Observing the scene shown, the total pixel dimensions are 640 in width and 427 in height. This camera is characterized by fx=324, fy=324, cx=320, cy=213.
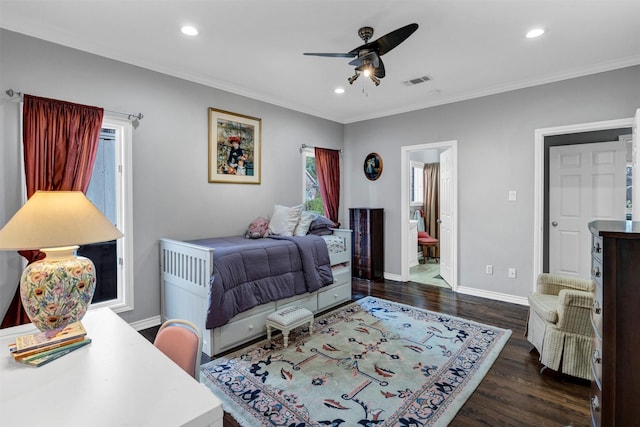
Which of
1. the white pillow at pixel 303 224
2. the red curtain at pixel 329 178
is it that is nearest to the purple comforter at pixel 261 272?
the white pillow at pixel 303 224

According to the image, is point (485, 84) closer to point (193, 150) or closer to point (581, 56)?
point (581, 56)

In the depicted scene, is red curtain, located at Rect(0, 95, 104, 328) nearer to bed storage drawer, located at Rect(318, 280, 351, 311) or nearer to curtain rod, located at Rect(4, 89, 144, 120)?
curtain rod, located at Rect(4, 89, 144, 120)

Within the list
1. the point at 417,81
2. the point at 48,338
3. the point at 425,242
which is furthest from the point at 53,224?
the point at 425,242

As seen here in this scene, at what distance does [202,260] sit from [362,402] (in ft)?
5.35

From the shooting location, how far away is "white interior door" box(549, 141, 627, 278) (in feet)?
12.9

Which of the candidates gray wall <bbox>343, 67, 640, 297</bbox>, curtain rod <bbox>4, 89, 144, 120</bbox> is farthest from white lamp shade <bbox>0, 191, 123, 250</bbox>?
gray wall <bbox>343, 67, 640, 297</bbox>

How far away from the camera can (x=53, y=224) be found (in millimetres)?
1210

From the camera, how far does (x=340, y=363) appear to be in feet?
8.34

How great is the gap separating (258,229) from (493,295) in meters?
3.11

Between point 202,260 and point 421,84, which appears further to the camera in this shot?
point 421,84

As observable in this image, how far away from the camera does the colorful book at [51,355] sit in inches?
43.8

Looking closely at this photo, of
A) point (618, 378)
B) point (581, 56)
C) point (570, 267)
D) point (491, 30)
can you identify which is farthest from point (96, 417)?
point (570, 267)

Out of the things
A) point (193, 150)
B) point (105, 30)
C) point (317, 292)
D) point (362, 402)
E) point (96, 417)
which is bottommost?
point (362, 402)

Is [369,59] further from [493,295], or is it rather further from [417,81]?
[493,295]
